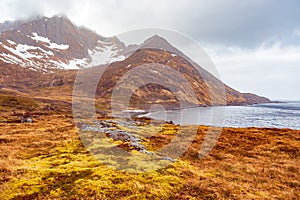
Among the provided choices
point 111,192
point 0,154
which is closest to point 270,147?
point 111,192

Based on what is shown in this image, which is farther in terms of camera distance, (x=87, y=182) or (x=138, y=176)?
(x=138, y=176)

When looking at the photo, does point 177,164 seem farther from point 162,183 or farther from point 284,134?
point 284,134

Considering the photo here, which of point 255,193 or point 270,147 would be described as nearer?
point 255,193

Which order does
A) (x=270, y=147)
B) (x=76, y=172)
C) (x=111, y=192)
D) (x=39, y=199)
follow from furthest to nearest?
(x=270, y=147)
(x=76, y=172)
(x=111, y=192)
(x=39, y=199)

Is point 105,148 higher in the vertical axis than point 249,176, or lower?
higher

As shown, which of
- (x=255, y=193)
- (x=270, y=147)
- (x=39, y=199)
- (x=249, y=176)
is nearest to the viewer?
(x=39, y=199)

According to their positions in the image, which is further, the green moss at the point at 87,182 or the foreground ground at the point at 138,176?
the foreground ground at the point at 138,176

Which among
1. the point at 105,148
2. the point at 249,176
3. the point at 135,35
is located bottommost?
→ the point at 249,176

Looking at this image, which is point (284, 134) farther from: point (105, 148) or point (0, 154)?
point (0, 154)

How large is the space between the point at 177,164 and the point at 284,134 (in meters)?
35.4

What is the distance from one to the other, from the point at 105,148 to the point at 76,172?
284 inches

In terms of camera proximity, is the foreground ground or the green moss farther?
the foreground ground

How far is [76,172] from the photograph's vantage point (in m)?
19.6

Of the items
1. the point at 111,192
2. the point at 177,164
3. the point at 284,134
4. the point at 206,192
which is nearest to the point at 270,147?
the point at 284,134
